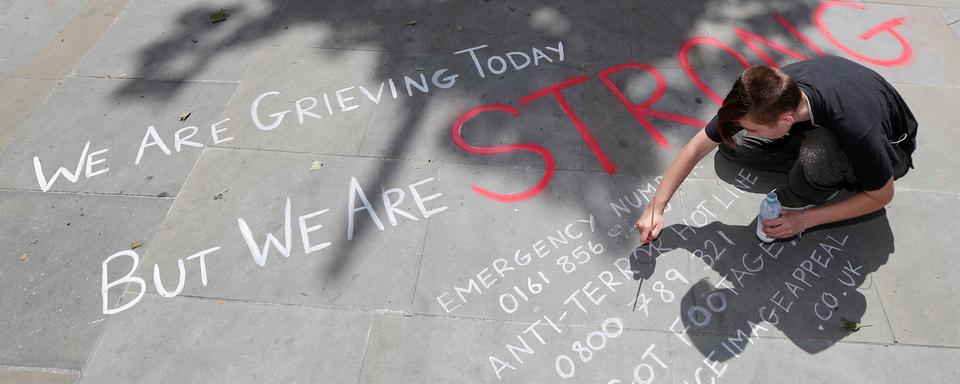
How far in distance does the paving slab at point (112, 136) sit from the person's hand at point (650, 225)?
2.91 metres

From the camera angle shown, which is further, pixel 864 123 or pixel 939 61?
pixel 939 61

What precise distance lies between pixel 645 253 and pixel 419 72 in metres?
2.25

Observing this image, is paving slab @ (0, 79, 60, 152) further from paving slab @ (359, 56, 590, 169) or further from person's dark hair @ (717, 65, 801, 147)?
person's dark hair @ (717, 65, 801, 147)

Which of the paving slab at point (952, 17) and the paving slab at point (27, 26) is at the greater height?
the paving slab at point (27, 26)

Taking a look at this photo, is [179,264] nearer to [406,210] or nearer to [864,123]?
[406,210]

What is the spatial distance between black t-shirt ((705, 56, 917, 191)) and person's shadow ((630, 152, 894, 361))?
0.63 metres

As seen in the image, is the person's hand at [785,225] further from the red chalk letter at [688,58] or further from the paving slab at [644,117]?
the red chalk letter at [688,58]

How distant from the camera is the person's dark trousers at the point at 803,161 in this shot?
302 centimetres

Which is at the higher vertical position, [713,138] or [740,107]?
[740,107]

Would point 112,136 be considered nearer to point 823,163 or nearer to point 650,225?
point 650,225

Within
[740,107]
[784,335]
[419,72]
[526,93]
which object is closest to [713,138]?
[740,107]

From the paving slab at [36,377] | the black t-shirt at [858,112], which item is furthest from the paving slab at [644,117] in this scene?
the paving slab at [36,377]

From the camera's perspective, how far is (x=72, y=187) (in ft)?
12.2

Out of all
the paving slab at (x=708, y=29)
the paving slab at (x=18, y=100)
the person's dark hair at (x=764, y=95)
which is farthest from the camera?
the paving slab at (x=708, y=29)
